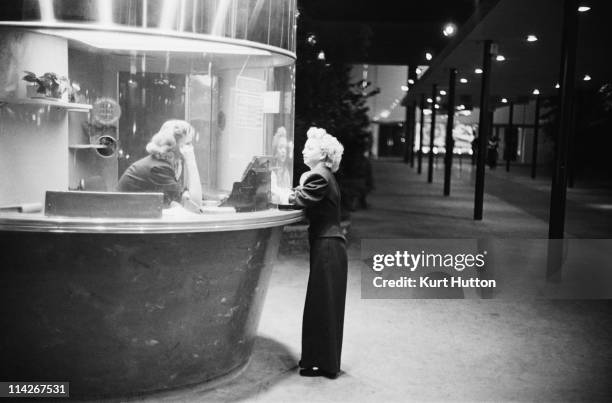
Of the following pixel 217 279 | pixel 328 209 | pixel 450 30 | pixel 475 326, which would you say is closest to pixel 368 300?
pixel 475 326

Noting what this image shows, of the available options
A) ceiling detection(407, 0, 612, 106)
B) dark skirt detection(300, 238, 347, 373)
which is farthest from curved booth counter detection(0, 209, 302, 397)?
ceiling detection(407, 0, 612, 106)

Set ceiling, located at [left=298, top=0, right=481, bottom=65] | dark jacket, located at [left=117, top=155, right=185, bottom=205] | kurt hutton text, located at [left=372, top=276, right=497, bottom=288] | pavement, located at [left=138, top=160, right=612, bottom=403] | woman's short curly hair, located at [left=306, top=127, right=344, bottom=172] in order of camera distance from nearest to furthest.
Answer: dark jacket, located at [left=117, top=155, right=185, bottom=205] < pavement, located at [left=138, top=160, right=612, bottom=403] < woman's short curly hair, located at [left=306, top=127, right=344, bottom=172] < kurt hutton text, located at [left=372, top=276, right=497, bottom=288] < ceiling, located at [left=298, top=0, right=481, bottom=65]

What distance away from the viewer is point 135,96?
220 inches

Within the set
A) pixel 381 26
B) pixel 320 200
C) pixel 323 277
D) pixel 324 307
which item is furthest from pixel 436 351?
pixel 381 26

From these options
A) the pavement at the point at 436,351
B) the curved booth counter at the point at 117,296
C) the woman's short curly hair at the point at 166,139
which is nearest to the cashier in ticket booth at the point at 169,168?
the woman's short curly hair at the point at 166,139

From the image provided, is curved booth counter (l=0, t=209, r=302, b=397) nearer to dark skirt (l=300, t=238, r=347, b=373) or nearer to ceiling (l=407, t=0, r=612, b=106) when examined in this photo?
dark skirt (l=300, t=238, r=347, b=373)

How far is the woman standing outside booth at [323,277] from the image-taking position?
20.6 ft

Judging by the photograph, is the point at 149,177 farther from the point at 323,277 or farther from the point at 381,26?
the point at 381,26

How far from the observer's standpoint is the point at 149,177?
5.61m

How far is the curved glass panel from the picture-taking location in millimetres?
5473

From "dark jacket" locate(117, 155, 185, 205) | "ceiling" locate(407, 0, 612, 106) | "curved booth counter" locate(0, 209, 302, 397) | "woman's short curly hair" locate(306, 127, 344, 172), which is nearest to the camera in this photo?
"curved booth counter" locate(0, 209, 302, 397)

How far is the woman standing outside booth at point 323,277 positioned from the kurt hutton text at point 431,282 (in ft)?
13.0

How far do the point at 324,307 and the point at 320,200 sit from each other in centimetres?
89

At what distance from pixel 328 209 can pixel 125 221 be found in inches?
73.8
